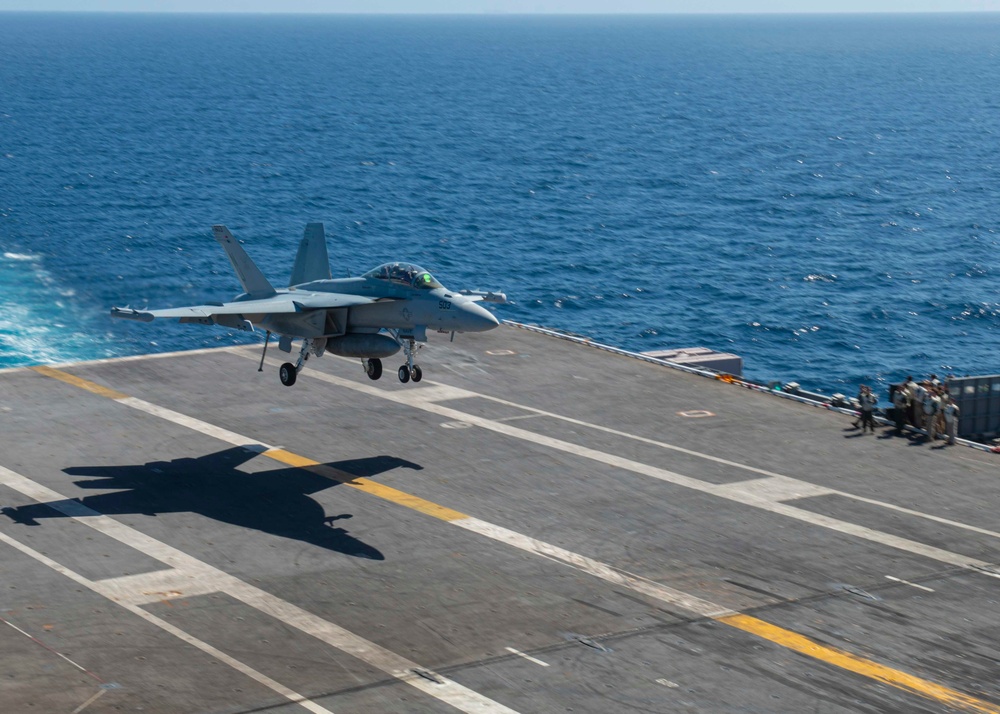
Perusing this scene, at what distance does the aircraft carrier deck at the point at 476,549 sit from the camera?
1003 inches

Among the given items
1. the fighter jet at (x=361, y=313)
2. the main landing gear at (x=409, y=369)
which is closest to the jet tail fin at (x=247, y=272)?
the fighter jet at (x=361, y=313)

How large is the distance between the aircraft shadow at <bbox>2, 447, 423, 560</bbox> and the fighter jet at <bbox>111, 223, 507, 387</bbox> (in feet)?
13.1

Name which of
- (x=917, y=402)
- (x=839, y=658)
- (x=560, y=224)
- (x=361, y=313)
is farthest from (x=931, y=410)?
(x=560, y=224)

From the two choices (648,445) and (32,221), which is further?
(32,221)

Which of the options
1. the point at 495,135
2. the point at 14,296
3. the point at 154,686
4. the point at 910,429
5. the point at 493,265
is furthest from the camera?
the point at 495,135

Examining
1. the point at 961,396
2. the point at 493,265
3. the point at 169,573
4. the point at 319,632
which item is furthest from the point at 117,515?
the point at 493,265

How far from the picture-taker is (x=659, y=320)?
249 feet

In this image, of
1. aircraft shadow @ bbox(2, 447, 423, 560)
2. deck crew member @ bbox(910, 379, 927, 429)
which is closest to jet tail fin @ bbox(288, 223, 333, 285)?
aircraft shadow @ bbox(2, 447, 423, 560)

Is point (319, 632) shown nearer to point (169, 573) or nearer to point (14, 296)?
point (169, 573)

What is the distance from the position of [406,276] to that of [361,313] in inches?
79.5

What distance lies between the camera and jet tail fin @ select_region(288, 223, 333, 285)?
42.7m

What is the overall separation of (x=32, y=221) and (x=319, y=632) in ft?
256

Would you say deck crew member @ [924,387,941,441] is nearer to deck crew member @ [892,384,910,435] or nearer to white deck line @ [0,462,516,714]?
deck crew member @ [892,384,910,435]

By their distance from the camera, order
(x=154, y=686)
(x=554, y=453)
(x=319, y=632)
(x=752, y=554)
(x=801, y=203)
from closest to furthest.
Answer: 1. (x=154, y=686)
2. (x=319, y=632)
3. (x=752, y=554)
4. (x=554, y=453)
5. (x=801, y=203)
